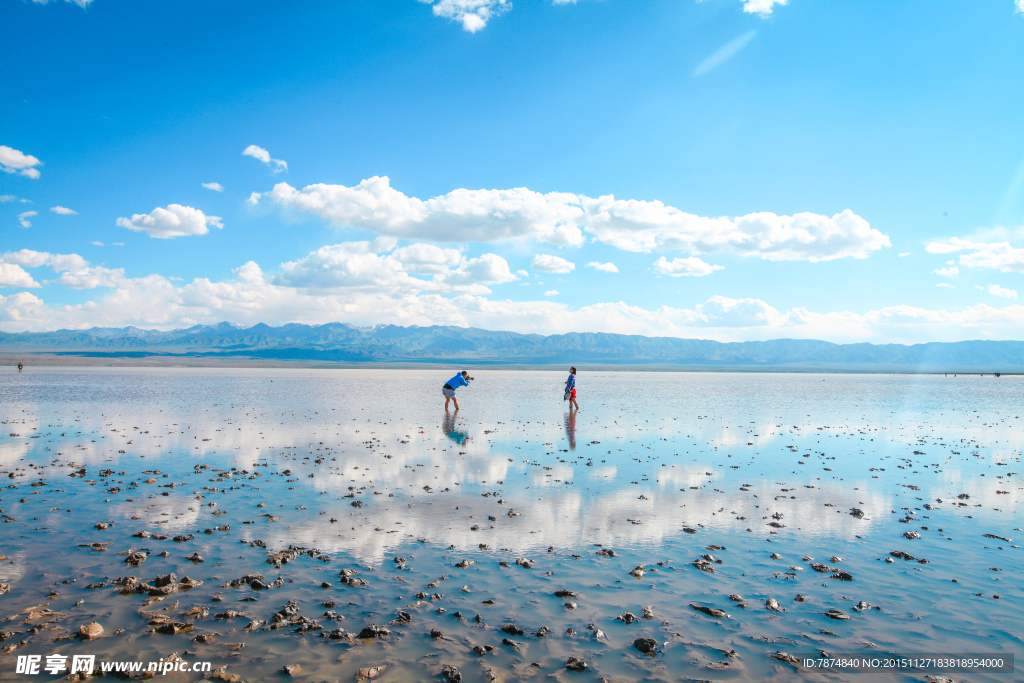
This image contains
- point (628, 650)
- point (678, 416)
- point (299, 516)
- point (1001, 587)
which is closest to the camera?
point (628, 650)

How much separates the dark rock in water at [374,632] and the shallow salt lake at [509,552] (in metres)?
0.11

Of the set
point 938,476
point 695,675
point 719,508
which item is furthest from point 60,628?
point 938,476

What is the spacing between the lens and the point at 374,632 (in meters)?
7.21

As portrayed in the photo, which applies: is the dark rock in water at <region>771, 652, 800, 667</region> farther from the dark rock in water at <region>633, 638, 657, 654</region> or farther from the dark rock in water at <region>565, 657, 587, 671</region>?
the dark rock in water at <region>565, 657, 587, 671</region>

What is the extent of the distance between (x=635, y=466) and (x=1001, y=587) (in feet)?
31.9

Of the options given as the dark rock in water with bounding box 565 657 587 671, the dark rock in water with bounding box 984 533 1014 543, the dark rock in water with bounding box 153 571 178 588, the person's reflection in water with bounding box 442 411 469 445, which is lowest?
the person's reflection in water with bounding box 442 411 469 445

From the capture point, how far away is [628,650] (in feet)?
22.8

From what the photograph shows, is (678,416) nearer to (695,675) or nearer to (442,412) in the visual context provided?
(442,412)

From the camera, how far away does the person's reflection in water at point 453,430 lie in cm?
2323

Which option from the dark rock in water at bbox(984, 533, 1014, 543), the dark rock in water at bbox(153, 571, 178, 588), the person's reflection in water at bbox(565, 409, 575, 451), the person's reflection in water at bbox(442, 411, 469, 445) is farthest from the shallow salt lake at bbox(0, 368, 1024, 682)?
the person's reflection in water at bbox(442, 411, 469, 445)

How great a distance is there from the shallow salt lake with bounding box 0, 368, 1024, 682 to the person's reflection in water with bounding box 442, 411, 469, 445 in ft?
3.61

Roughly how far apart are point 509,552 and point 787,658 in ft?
16.2

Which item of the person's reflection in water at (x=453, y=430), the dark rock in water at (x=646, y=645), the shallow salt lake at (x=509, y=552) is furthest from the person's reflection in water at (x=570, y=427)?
the dark rock in water at (x=646, y=645)

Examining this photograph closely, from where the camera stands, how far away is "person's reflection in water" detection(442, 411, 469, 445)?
76.2 ft
